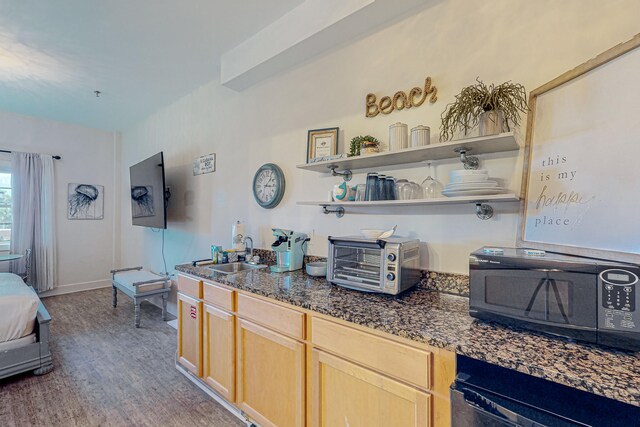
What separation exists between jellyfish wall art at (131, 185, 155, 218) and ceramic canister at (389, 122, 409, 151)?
3.16m

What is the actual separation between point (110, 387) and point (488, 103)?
3.17m

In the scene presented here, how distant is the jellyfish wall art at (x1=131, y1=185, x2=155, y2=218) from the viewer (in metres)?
3.80

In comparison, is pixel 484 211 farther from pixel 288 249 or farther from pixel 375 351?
pixel 288 249

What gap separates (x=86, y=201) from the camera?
515 centimetres

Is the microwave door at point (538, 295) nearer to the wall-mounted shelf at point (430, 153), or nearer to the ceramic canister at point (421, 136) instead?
the wall-mounted shelf at point (430, 153)

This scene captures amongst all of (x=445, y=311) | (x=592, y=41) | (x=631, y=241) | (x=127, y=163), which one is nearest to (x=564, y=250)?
(x=631, y=241)

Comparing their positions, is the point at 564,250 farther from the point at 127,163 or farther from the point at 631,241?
the point at 127,163

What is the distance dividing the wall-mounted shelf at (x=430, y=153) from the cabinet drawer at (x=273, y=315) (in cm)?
97

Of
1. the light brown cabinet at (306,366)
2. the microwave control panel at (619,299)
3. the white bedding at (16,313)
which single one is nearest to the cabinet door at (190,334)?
the light brown cabinet at (306,366)

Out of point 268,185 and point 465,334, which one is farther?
point 268,185

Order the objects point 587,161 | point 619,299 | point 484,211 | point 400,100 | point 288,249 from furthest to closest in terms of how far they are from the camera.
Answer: point 288,249 → point 400,100 → point 484,211 → point 587,161 → point 619,299

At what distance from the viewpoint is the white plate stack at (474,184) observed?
1.44 meters

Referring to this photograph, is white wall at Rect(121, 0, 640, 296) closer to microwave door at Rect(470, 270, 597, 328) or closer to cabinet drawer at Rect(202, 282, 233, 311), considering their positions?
microwave door at Rect(470, 270, 597, 328)

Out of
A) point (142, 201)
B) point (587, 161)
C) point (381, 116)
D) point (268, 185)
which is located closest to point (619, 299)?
point (587, 161)
